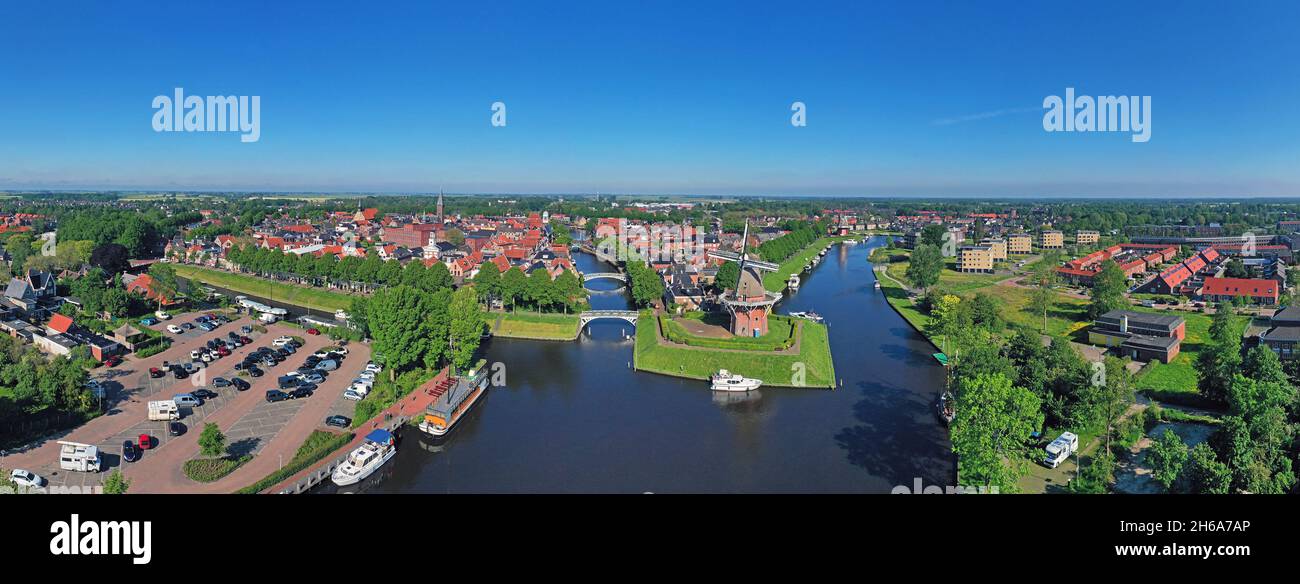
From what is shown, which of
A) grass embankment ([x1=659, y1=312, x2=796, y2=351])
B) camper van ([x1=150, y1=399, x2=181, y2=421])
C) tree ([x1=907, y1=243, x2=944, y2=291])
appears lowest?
camper van ([x1=150, y1=399, x2=181, y2=421])

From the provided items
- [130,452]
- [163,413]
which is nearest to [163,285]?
[163,413]

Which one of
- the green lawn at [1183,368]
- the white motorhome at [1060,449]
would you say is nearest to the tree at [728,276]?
the green lawn at [1183,368]

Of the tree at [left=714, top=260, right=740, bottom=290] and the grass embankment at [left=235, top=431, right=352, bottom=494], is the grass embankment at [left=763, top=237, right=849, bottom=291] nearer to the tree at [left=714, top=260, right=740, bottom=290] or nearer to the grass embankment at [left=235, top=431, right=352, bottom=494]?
the tree at [left=714, top=260, right=740, bottom=290]

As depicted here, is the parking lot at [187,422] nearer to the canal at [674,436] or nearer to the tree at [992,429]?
the canal at [674,436]

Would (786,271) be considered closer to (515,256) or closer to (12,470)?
(515,256)

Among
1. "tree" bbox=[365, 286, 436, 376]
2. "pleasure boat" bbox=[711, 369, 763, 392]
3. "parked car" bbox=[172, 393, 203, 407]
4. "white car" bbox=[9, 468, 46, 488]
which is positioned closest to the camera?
"white car" bbox=[9, 468, 46, 488]

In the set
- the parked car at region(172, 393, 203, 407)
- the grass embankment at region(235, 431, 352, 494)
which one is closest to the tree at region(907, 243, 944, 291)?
the grass embankment at region(235, 431, 352, 494)
